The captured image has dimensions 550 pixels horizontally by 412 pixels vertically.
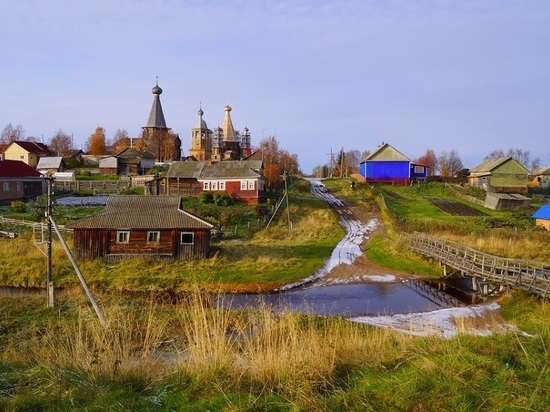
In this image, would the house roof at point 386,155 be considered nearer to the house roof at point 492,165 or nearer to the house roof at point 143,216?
the house roof at point 492,165

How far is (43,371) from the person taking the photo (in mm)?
6883

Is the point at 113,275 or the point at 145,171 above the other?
the point at 145,171

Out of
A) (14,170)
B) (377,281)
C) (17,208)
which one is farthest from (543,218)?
(14,170)

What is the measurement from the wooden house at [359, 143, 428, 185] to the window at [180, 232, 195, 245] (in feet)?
120

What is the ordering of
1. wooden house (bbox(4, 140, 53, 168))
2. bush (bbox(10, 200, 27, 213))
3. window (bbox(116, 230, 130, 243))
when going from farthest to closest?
wooden house (bbox(4, 140, 53, 168))
bush (bbox(10, 200, 27, 213))
window (bbox(116, 230, 130, 243))

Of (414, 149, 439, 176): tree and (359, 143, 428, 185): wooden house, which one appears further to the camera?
(414, 149, 439, 176): tree

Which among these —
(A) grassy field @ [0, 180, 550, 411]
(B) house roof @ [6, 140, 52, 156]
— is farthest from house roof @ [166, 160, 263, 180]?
(A) grassy field @ [0, 180, 550, 411]

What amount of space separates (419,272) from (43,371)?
2394 centimetres

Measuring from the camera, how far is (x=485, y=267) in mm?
23281

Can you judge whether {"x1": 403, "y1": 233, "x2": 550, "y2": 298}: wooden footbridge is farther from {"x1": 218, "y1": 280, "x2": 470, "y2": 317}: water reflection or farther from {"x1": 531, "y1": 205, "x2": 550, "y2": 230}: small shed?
{"x1": 531, "y1": 205, "x2": 550, "y2": 230}: small shed

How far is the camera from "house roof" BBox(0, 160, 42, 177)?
146 ft

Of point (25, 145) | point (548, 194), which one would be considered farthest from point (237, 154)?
point (548, 194)

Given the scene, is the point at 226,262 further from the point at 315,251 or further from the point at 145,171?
the point at 145,171

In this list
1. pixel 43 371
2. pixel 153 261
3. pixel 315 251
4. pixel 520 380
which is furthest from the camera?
pixel 315 251
